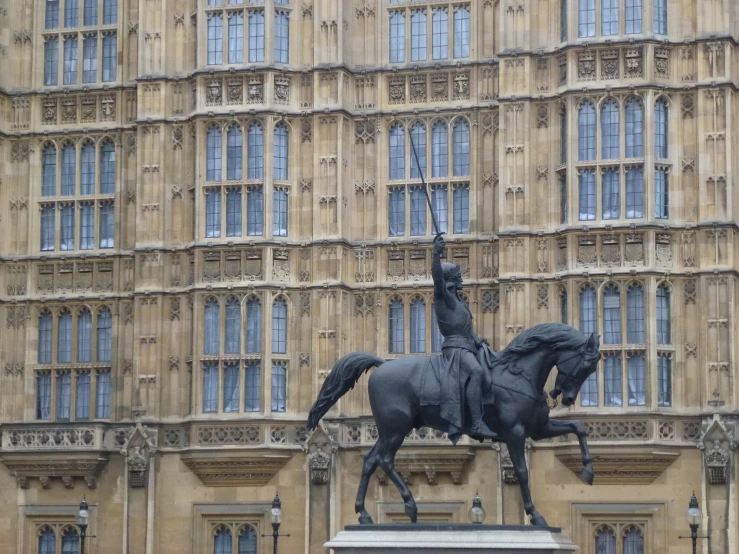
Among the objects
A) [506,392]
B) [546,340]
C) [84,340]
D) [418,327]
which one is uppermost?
[418,327]

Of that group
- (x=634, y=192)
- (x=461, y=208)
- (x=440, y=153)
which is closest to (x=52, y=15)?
(x=440, y=153)

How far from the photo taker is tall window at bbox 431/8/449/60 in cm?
4653

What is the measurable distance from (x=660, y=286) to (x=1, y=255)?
1720cm

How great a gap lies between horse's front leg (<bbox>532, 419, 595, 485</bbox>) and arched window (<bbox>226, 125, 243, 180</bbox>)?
2019 cm

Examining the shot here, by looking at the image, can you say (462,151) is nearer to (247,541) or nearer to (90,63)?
(90,63)

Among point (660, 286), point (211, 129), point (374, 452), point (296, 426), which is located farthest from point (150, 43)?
point (374, 452)

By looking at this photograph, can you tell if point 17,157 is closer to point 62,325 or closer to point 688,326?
point 62,325

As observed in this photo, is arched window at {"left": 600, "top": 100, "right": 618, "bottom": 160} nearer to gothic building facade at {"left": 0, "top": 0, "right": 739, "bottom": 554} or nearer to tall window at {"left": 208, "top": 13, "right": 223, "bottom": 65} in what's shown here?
gothic building facade at {"left": 0, "top": 0, "right": 739, "bottom": 554}

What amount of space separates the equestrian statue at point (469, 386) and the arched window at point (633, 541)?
54.3 feet

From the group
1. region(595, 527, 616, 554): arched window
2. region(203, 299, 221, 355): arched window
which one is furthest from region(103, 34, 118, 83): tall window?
region(595, 527, 616, 554): arched window

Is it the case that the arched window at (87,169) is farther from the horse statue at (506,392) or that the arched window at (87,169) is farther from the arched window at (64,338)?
the horse statue at (506,392)

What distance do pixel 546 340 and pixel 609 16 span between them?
19274 millimetres

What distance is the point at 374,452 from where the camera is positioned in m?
27.4

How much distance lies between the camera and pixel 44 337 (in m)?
48.1
